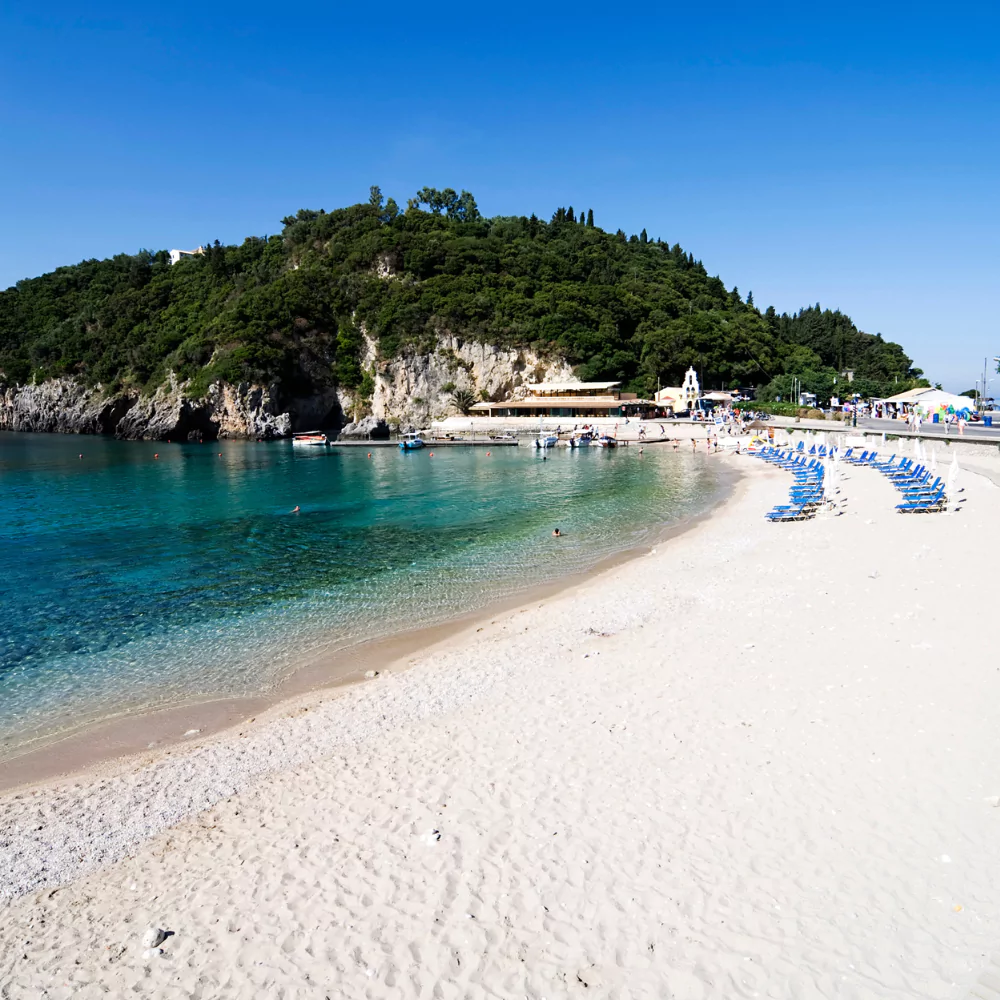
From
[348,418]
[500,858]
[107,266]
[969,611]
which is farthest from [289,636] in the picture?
[107,266]

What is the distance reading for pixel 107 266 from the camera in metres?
136

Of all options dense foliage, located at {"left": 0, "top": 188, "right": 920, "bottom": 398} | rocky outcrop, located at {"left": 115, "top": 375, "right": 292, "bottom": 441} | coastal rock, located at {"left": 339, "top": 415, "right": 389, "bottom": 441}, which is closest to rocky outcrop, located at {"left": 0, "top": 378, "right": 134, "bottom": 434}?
dense foliage, located at {"left": 0, "top": 188, "right": 920, "bottom": 398}

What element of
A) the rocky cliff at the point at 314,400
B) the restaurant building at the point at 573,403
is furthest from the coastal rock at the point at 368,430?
the restaurant building at the point at 573,403

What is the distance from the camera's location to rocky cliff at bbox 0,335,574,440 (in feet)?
304

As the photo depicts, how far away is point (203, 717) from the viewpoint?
34.2 ft

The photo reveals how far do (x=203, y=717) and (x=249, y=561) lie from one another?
37.1 ft

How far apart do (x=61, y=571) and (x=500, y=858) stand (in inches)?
765

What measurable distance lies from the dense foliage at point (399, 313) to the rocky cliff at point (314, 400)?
2006 mm

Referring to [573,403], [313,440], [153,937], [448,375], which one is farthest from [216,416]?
[153,937]

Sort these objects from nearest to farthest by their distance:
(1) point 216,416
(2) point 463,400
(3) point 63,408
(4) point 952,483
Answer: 1. (4) point 952,483
2. (1) point 216,416
3. (2) point 463,400
4. (3) point 63,408

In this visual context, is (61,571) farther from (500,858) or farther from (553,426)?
(553,426)

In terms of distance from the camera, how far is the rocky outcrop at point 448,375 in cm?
9638

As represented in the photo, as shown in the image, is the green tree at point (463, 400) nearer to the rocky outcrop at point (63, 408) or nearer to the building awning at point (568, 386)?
the building awning at point (568, 386)

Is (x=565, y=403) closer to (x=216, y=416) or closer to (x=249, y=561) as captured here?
(x=216, y=416)
